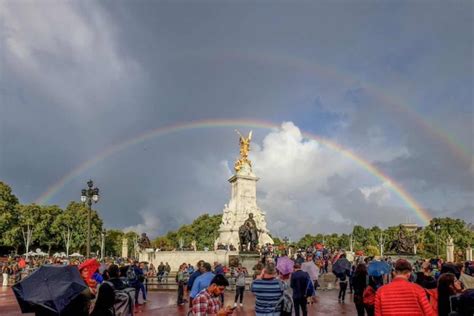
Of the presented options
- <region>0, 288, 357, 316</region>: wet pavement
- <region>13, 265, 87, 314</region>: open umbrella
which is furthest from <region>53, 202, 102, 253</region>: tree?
<region>13, 265, 87, 314</region>: open umbrella

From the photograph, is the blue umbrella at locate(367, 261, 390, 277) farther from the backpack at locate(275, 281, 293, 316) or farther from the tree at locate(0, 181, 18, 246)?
the tree at locate(0, 181, 18, 246)

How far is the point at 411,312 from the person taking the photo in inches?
193

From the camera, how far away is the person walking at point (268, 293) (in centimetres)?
632

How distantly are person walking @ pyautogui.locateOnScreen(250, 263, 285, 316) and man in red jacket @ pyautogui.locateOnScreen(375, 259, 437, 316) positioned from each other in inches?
64.6

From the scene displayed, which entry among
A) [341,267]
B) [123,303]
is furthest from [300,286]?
[341,267]

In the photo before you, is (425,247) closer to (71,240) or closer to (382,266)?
(71,240)

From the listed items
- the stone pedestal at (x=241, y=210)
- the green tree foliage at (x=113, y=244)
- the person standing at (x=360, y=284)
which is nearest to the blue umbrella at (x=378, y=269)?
the person standing at (x=360, y=284)

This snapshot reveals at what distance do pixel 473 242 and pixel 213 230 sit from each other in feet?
180

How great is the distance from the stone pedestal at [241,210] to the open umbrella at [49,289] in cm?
5179

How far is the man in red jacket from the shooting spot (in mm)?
4891

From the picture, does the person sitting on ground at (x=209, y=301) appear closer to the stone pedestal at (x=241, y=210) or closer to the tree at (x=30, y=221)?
the stone pedestal at (x=241, y=210)

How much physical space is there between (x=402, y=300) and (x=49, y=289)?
15.2ft

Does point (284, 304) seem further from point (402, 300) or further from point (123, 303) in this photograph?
point (123, 303)

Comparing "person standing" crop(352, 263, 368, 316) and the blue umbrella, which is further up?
the blue umbrella
